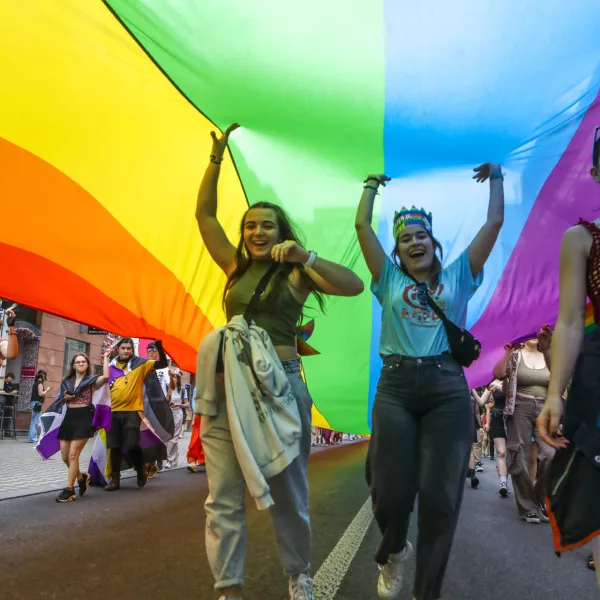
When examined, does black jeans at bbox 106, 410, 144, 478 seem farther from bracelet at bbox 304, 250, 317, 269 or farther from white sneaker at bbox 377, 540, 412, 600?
bracelet at bbox 304, 250, 317, 269

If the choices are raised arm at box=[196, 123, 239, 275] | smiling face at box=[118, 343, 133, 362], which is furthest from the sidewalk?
raised arm at box=[196, 123, 239, 275]

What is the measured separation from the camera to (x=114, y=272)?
509 cm

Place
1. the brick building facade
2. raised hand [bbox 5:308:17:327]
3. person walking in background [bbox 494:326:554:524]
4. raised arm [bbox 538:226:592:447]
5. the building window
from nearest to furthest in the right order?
raised arm [bbox 538:226:592:447] → raised hand [bbox 5:308:17:327] → person walking in background [bbox 494:326:554:524] → the brick building facade → the building window

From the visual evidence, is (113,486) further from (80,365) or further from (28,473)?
(28,473)

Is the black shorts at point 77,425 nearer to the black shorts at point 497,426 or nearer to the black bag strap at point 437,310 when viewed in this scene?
the black shorts at point 497,426

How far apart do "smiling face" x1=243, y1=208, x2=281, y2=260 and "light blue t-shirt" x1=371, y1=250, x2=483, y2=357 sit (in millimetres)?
540

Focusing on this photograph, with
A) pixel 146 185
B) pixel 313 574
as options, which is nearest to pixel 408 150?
pixel 146 185

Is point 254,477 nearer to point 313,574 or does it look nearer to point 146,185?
point 313,574

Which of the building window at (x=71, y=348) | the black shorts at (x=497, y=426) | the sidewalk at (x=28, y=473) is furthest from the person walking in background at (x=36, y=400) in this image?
the black shorts at (x=497, y=426)

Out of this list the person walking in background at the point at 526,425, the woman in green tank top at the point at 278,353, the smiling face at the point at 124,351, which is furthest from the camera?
the smiling face at the point at 124,351

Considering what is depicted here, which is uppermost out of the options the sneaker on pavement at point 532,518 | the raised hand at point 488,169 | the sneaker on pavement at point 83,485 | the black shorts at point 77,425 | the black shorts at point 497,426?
the raised hand at point 488,169

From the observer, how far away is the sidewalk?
7195 millimetres

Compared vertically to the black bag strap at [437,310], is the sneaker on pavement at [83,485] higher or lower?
lower

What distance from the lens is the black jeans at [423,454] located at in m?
2.58
